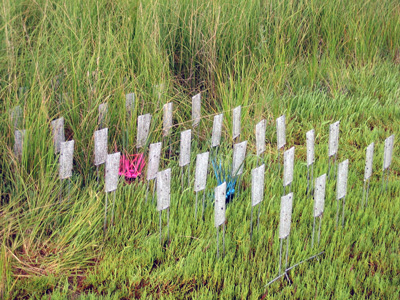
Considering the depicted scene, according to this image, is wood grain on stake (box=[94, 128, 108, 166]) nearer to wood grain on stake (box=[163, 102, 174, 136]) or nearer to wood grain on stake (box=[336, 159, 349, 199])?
wood grain on stake (box=[163, 102, 174, 136])

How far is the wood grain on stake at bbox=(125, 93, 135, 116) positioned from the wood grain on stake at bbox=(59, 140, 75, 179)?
668 mm

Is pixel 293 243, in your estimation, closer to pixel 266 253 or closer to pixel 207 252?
pixel 266 253

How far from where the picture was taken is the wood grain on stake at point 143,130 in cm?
278

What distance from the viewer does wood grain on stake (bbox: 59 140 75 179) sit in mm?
2377

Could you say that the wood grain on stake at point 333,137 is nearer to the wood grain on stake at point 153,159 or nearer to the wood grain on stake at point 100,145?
the wood grain on stake at point 153,159

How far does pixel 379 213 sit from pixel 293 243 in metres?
0.58

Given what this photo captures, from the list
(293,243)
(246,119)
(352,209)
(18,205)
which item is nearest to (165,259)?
(293,243)

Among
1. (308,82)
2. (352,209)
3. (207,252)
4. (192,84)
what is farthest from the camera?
(308,82)

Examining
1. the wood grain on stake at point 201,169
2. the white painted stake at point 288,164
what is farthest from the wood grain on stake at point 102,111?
the white painted stake at point 288,164

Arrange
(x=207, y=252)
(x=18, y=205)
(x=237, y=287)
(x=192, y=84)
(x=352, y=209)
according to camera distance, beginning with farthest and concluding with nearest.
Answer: (x=192, y=84), (x=352, y=209), (x=18, y=205), (x=207, y=252), (x=237, y=287)

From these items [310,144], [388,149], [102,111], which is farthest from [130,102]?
[388,149]

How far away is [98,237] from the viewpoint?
90.2 inches

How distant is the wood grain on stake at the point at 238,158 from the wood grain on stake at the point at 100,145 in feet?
2.12

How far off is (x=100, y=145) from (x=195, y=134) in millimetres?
873
